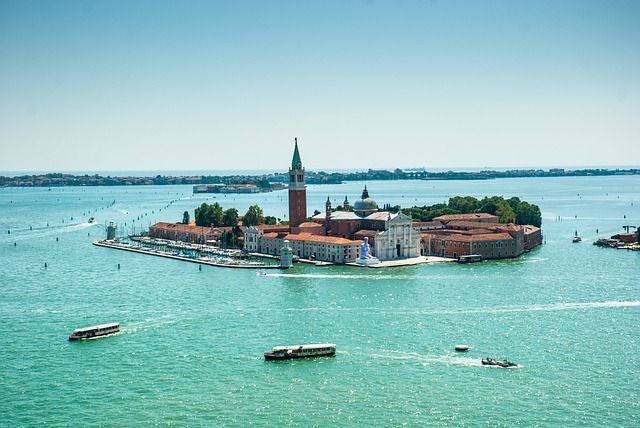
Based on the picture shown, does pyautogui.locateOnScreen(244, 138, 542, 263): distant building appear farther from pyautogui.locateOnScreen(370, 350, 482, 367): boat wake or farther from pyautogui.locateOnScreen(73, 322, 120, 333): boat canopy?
pyautogui.locateOnScreen(370, 350, 482, 367): boat wake

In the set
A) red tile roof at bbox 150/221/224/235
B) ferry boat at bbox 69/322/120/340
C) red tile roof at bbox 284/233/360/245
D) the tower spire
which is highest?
the tower spire

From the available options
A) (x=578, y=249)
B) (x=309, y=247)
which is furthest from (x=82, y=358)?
(x=578, y=249)

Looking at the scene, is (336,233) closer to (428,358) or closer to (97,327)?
(97,327)

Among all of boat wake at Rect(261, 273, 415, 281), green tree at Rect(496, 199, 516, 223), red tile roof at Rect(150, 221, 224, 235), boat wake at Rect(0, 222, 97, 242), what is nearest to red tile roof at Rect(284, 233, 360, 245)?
boat wake at Rect(261, 273, 415, 281)

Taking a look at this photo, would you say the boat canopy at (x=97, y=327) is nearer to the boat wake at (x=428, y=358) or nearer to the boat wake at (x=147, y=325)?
the boat wake at (x=147, y=325)

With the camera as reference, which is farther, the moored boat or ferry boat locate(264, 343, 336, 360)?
ferry boat locate(264, 343, 336, 360)

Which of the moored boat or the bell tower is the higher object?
the bell tower

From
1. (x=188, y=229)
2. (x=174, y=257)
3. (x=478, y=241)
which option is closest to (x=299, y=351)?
(x=478, y=241)
